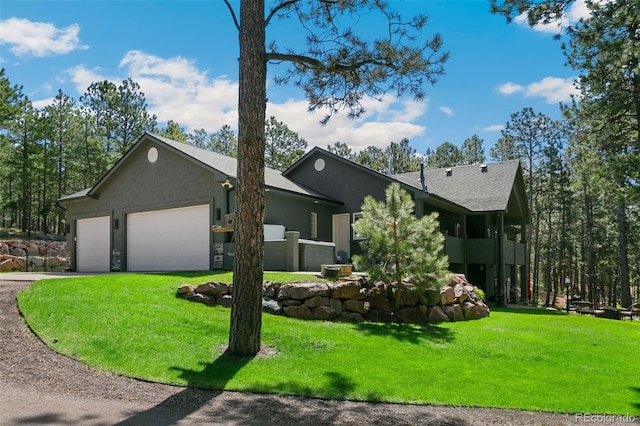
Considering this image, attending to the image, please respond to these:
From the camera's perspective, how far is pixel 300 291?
11258 millimetres

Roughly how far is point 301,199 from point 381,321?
7.71 metres

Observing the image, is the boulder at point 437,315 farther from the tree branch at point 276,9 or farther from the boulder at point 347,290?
the tree branch at point 276,9

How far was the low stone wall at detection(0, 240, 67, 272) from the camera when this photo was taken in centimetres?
2225

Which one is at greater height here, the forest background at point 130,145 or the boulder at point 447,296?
the forest background at point 130,145

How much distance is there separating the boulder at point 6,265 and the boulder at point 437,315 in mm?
18601

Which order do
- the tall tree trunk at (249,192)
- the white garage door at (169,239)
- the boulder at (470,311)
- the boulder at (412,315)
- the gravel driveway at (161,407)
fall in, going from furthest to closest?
the white garage door at (169,239), the boulder at (470,311), the boulder at (412,315), the tall tree trunk at (249,192), the gravel driveway at (161,407)

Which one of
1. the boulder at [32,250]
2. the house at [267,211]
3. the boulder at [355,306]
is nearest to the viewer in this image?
the boulder at [355,306]

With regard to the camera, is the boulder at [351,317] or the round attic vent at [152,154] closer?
the boulder at [351,317]

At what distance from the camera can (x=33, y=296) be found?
33.2 ft

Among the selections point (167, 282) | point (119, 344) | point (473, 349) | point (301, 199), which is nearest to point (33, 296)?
point (167, 282)

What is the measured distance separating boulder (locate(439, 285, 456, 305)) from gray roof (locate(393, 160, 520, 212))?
25.5 feet

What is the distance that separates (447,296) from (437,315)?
821 millimetres

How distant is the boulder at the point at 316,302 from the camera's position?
11280 mm

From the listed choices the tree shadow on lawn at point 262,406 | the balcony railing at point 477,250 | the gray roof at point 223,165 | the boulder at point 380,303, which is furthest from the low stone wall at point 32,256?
the tree shadow on lawn at point 262,406
